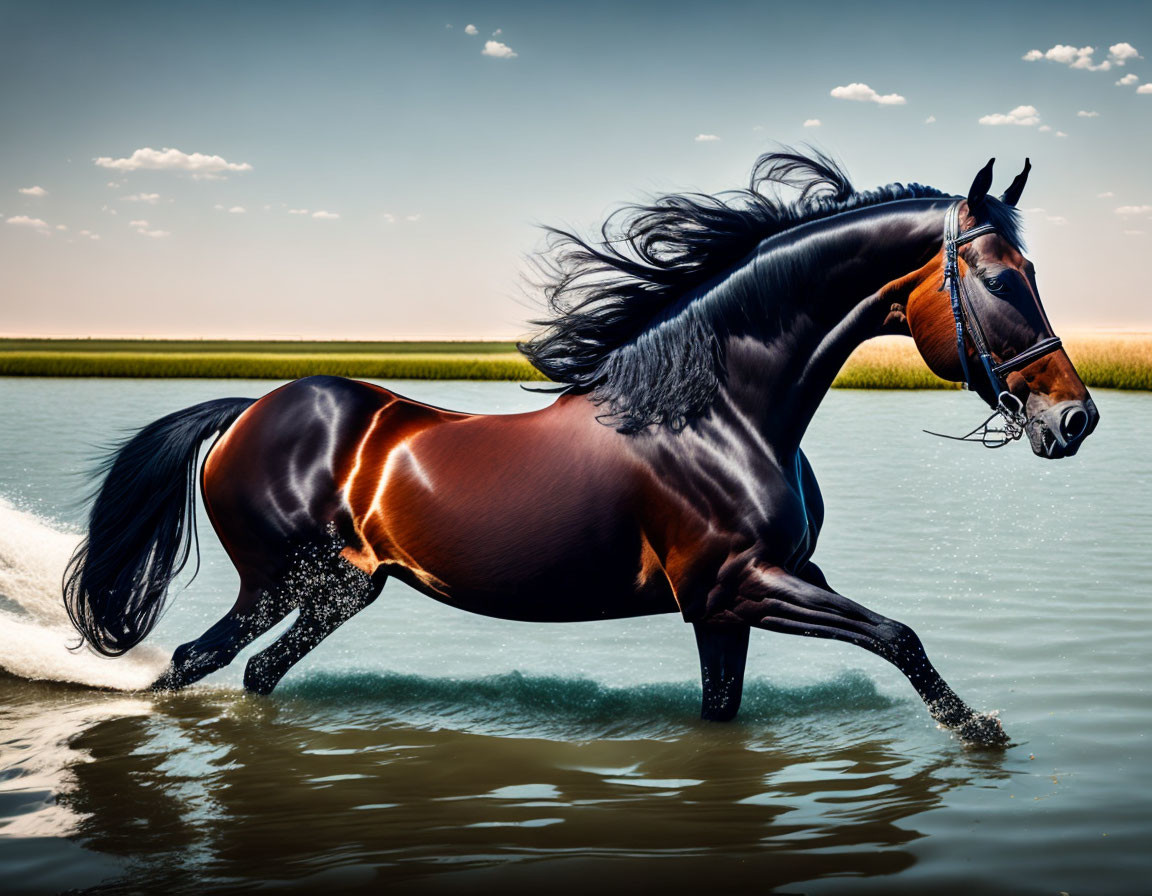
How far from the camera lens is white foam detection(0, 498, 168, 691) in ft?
19.4

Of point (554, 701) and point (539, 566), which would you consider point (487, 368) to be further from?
point (539, 566)

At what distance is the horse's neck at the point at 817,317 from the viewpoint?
419 cm

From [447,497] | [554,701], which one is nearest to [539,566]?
[447,497]

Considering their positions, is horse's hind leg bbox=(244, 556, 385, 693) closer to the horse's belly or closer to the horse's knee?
the horse's knee

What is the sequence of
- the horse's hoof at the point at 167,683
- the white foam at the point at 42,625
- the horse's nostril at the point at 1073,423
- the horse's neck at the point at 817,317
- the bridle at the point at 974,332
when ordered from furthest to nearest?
1. the white foam at the point at 42,625
2. the horse's hoof at the point at 167,683
3. the horse's neck at the point at 817,317
4. the bridle at the point at 974,332
5. the horse's nostril at the point at 1073,423

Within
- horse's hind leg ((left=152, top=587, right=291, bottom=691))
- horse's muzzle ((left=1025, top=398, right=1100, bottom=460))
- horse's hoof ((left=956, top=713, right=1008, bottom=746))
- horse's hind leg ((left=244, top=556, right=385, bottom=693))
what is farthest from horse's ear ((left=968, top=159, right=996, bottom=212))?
horse's hind leg ((left=152, top=587, right=291, bottom=691))

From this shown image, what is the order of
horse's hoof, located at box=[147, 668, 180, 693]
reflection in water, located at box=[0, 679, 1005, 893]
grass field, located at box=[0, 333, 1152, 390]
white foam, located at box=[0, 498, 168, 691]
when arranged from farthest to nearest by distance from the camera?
grass field, located at box=[0, 333, 1152, 390] → white foam, located at box=[0, 498, 168, 691] → horse's hoof, located at box=[147, 668, 180, 693] → reflection in water, located at box=[0, 679, 1005, 893]

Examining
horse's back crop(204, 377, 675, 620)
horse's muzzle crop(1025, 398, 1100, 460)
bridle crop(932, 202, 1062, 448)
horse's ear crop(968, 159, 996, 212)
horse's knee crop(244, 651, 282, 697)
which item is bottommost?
horse's knee crop(244, 651, 282, 697)

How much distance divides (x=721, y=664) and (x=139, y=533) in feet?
9.68

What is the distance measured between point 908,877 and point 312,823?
2026 millimetres

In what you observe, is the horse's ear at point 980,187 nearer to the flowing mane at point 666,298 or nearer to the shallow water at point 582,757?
the flowing mane at point 666,298

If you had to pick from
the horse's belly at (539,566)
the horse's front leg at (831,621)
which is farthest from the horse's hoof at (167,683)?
the horse's front leg at (831,621)

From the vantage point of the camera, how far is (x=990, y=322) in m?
4.00

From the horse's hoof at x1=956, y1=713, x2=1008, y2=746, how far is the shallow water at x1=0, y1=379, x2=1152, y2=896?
0.21 ft
